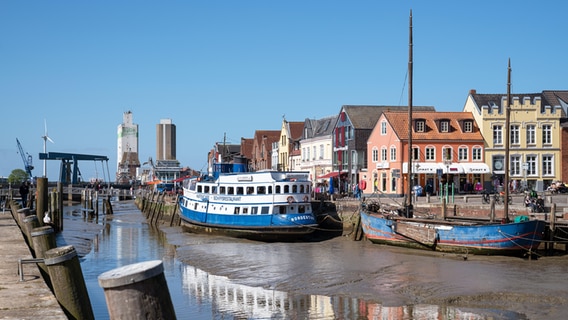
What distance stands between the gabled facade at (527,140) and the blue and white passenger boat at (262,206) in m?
24.2

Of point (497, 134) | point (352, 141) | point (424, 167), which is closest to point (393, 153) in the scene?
point (424, 167)

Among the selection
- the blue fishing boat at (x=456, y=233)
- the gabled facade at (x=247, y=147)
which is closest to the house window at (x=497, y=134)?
the blue fishing boat at (x=456, y=233)

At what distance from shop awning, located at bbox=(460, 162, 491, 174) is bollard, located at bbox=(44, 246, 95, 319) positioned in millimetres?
48231

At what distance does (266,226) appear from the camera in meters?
36.5

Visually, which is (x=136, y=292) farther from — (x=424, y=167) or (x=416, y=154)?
(x=416, y=154)

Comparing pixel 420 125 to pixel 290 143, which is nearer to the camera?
pixel 420 125

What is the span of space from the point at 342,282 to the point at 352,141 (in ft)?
135

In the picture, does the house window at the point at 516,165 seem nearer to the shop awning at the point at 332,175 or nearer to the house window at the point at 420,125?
the house window at the point at 420,125

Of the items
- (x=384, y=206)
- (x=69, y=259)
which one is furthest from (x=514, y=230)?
(x=69, y=259)

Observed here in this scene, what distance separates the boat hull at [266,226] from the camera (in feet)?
118

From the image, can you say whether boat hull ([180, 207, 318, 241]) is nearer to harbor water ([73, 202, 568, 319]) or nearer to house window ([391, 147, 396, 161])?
harbor water ([73, 202, 568, 319])

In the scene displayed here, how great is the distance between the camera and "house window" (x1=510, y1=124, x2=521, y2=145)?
55281mm

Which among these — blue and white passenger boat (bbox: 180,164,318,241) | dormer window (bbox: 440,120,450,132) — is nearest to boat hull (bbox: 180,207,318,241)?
blue and white passenger boat (bbox: 180,164,318,241)

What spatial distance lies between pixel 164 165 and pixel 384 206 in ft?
274
